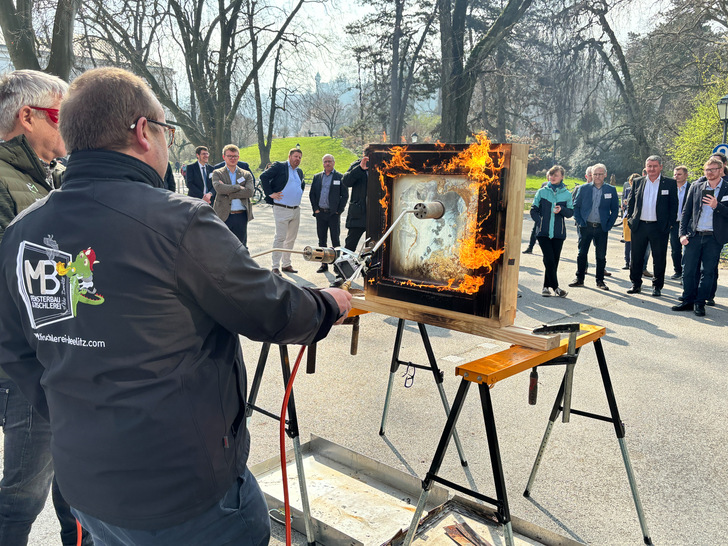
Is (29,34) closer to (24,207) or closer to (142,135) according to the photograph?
(24,207)

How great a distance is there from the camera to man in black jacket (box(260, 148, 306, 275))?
8.90 m

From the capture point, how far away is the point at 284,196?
Result: 8.88 m

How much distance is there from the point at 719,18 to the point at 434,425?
21198 millimetres

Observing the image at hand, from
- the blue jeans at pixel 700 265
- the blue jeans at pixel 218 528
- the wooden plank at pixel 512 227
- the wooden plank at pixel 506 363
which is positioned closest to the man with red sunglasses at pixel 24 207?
the blue jeans at pixel 218 528

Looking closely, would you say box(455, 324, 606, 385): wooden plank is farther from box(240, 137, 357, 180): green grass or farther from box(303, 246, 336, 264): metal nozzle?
box(240, 137, 357, 180): green grass

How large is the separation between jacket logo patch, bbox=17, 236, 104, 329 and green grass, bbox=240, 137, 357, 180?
3712 cm

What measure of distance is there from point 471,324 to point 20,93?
2.08 m

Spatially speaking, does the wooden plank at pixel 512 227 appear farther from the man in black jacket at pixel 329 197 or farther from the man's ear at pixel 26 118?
the man in black jacket at pixel 329 197

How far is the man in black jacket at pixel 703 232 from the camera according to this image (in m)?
7.05

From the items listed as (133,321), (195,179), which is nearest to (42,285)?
(133,321)

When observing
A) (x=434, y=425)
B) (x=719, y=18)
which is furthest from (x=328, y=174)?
(x=719, y=18)

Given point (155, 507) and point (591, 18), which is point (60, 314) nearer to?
point (155, 507)

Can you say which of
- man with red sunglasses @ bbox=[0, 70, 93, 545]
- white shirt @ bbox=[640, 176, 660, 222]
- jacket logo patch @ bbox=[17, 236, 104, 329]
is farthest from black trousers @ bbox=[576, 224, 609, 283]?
jacket logo patch @ bbox=[17, 236, 104, 329]

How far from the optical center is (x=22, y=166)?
2.23 meters
